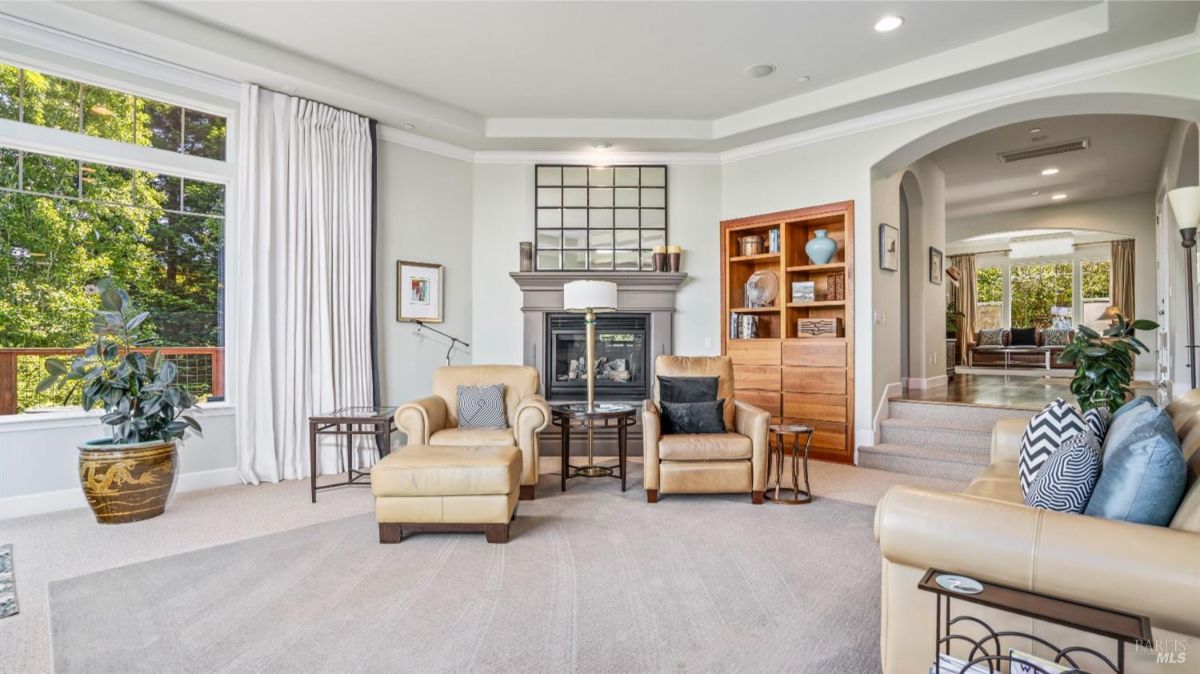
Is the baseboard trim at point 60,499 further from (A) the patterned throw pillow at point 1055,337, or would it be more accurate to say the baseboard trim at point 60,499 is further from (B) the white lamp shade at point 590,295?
(A) the patterned throw pillow at point 1055,337

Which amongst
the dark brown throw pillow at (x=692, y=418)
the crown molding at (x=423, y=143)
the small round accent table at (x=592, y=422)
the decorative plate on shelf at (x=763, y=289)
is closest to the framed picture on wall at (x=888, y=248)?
the decorative plate on shelf at (x=763, y=289)

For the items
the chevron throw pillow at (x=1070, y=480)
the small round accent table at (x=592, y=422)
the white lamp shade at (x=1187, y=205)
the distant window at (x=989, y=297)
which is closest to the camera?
the chevron throw pillow at (x=1070, y=480)

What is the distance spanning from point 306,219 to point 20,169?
162cm

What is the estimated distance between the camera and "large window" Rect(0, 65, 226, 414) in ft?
12.0

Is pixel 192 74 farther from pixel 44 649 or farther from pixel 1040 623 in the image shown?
pixel 1040 623

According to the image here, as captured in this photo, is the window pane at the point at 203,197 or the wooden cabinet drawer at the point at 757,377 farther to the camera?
the wooden cabinet drawer at the point at 757,377

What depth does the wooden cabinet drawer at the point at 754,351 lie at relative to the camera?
5.53 metres

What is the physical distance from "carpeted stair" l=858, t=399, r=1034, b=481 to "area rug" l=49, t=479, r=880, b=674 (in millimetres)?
1686

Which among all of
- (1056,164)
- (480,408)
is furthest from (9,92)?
(1056,164)

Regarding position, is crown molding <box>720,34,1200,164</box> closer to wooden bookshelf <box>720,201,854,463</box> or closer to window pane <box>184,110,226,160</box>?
wooden bookshelf <box>720,201,854,463</box>

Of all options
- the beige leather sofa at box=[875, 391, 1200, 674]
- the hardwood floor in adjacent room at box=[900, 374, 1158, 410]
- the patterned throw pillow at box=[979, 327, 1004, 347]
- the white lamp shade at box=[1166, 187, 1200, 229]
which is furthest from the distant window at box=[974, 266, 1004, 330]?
the beige leather sofa at box=[875, 391, 1200, 674]

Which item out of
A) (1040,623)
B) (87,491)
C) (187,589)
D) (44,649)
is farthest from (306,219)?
(1040,623)

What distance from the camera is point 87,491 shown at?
135 inches

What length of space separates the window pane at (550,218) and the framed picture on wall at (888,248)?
2.99 meters
